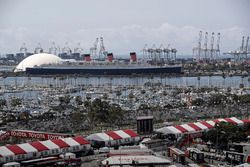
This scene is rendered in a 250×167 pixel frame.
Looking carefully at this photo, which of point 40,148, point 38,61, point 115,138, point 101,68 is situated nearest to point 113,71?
point 101,68

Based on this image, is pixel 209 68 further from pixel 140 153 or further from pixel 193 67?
pixel 140 153

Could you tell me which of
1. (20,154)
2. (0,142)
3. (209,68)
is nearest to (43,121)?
(0,142)

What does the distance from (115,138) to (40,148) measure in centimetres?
184

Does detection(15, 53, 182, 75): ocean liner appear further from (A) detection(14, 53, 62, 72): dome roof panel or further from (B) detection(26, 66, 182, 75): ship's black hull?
(A) detection(14, 53, 62, 72): dome roof panel

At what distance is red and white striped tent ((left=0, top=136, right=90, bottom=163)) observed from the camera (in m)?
8.62

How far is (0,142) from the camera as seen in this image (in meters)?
10.8

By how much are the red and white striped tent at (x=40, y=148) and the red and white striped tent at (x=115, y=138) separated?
55 cm

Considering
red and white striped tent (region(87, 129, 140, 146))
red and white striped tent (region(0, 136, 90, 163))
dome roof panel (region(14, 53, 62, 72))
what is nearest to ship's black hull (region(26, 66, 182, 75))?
dome roof panel (region(14, 53, 62, 72))

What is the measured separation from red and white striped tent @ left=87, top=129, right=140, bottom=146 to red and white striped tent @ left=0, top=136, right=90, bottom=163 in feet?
1.81

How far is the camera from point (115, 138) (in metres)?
10.3

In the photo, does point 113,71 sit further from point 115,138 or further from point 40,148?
point 40,148

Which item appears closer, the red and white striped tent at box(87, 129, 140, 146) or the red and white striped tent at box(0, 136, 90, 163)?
the red and white striped tent at box(0, 136, 90, 163)

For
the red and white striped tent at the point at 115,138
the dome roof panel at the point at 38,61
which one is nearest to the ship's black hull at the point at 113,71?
the dome roof panel at the point at 38,61

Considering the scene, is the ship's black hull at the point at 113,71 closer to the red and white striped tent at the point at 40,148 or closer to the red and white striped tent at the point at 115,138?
the red and white striped tent at the point at 115,138
